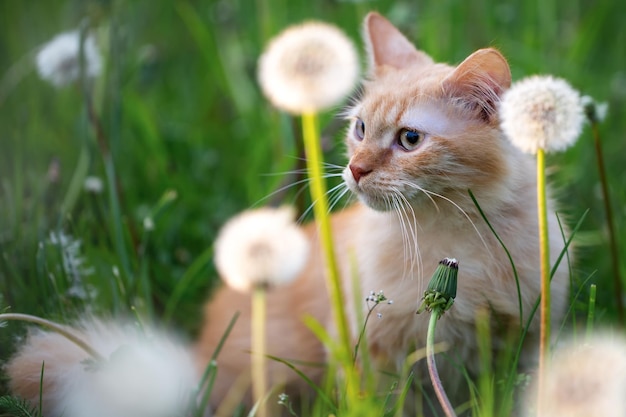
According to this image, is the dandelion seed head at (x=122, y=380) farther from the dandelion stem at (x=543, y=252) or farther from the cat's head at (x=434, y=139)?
the dandelion stem at (x=543, y=252)

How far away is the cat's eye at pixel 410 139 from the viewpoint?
1691 millimetres

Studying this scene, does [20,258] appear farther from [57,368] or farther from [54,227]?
[57,368]

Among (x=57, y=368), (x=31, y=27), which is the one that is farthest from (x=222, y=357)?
(x=31, y=27)

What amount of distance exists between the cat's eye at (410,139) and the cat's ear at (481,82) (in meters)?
0.13

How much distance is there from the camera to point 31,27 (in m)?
3.69

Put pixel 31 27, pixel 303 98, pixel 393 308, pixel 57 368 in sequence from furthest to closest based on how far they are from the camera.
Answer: pixel 31 27 → pixel 393 308 → pixel 57 368 → pixel 303 98

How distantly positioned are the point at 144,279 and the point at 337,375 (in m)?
0.63

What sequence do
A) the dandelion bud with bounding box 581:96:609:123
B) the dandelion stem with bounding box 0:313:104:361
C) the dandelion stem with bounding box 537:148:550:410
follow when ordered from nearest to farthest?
the dandelion stem with bounding box 537:148:550:410, the dandelion stem with bounding box 0:313:104:361, the dandelion bud with bounding box 581:96:609:123

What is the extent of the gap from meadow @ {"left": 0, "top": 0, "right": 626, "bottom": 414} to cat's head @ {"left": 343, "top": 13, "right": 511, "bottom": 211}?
18 cm

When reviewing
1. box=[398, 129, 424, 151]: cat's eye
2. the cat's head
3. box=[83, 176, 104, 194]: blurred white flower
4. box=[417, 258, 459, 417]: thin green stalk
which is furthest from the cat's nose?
box=[83, 176, 104, 194]: blurred white flower

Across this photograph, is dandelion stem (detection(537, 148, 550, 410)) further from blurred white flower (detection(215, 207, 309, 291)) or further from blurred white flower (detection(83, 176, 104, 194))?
blurred white flower (detection(83, 176, 104, 194))

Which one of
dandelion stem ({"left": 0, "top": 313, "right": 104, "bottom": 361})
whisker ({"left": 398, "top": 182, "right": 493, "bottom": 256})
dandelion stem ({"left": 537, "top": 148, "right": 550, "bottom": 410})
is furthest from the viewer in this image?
whisker ({"left": 398, "top": 182, "right": 493, "bottom": 256})

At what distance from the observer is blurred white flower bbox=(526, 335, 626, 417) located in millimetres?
1137

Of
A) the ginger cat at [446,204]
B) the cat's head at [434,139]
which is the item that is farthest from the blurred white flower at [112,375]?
the cat's head at [434,139]
